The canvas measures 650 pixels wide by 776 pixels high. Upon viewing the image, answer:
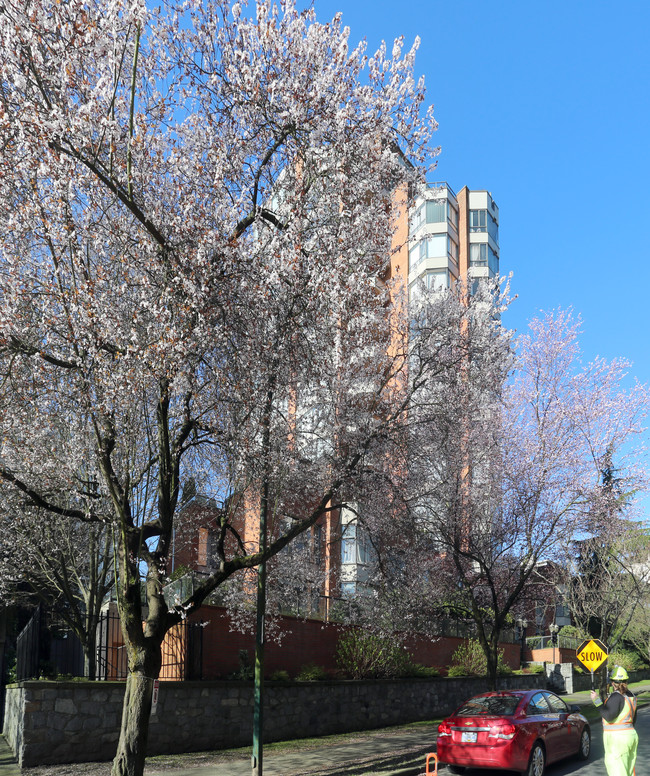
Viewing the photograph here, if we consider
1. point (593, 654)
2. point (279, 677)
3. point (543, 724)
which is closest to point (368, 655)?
point (279, 677)

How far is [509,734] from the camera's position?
12.2 metres

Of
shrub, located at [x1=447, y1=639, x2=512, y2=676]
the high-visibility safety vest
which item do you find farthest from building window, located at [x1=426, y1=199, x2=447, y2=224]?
the high-visibility safety vest

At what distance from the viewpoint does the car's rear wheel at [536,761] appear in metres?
12.3

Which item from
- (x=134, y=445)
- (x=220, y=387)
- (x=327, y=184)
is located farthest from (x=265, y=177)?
(x=134, y=445)

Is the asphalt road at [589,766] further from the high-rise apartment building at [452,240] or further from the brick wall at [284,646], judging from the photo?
the high-rise apartment building at [452,240]

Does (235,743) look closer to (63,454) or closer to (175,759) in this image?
(175,759)

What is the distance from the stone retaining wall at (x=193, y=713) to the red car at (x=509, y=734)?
4.42 meters

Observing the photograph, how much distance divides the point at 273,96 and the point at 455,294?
9.75 m

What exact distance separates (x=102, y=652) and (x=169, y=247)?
1226 cm

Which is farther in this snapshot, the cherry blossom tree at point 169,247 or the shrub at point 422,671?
the shrub at point 422,671

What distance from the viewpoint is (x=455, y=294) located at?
1967cm

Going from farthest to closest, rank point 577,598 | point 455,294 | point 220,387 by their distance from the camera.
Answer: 1. point 577,598
2. point 455,294
3. point 220,387

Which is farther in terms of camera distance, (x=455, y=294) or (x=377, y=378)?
(x=455, y=294)

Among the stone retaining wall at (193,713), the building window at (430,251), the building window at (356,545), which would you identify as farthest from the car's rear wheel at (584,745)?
the building window at (430,251)
